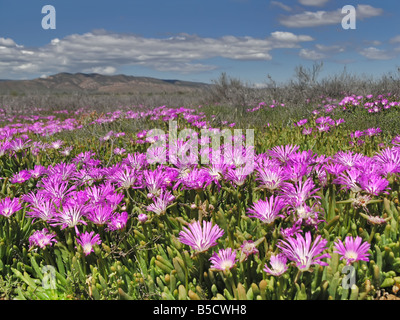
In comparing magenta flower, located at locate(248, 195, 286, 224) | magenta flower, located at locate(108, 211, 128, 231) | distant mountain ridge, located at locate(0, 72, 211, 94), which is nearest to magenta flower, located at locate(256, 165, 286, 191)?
magenta flower, located at locate(248, 195, 286, 224)

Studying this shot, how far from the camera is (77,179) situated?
229 centimetres

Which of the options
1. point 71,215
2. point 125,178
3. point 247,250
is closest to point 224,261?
point 247,250

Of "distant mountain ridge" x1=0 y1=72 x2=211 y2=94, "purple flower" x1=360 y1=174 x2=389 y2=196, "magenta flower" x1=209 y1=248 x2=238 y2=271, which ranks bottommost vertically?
"magenta flower" x1=209 y1=248 x2=238 y2=271

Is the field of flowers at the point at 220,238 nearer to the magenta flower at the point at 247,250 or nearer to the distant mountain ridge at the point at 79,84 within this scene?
the magenta flower at the point at 247,250

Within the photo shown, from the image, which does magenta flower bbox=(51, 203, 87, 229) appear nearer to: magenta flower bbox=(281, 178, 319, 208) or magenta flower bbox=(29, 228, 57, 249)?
magenta flower bbox=(29, 228, 57, 249)

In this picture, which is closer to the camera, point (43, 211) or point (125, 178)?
point (43, 211)

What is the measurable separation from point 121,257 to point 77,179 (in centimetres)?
81

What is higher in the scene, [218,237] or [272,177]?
[272,177]

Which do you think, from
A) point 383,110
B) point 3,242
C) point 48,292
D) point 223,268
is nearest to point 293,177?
point 223,268

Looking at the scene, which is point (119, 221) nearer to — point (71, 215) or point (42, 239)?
point (71, 215)

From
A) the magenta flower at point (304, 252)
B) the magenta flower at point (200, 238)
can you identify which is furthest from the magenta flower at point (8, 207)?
the magenta flower at point (304, 252)

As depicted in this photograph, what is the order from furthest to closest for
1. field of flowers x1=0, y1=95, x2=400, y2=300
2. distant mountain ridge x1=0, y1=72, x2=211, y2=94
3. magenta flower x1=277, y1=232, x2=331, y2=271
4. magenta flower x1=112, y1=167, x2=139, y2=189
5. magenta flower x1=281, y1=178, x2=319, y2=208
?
distant mountain ridge x1=0, y1=72, x2=211, y2=94 < magenta flower x1=112, y1=167, x2=139, y2=189 < magenta flower x1=281, y1=178, x2=319, y2=208 < field of flowers x1=0, y1=95, x2=400, y2=300 < magenta flower x1=277, y1=232, x2=331, y2=271

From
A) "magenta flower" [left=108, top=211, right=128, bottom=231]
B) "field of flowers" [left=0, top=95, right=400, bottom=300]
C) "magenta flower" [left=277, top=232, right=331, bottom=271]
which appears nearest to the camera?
"magenta flower" [left=277, top=232, right=331, bottom=271]
